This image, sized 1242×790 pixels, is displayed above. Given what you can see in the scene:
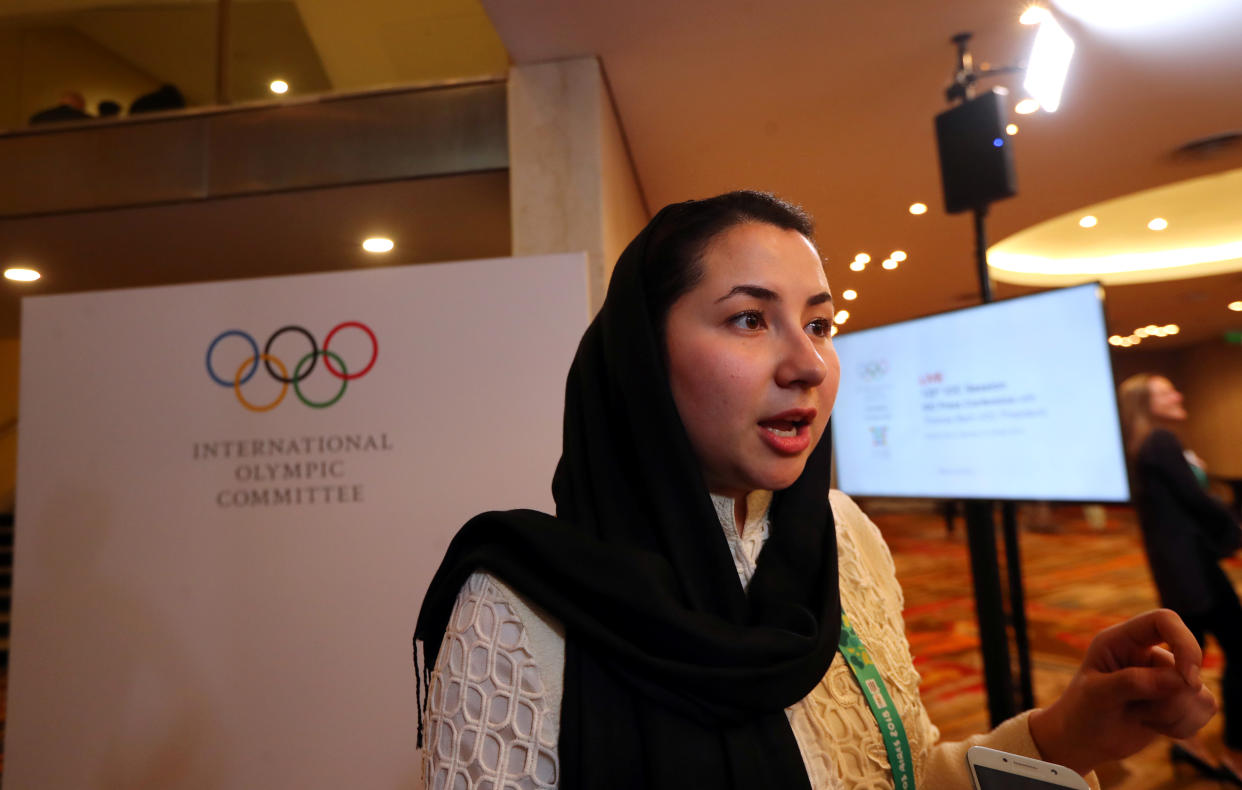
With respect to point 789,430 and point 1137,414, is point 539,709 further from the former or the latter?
point 1137,414

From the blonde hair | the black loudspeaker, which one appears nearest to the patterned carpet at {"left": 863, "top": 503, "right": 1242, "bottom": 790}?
the blonde hair

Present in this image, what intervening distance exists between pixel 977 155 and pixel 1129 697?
6.27ft

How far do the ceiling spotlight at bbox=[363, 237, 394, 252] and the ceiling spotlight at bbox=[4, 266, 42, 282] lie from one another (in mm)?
2230

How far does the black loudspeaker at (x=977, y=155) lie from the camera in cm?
221

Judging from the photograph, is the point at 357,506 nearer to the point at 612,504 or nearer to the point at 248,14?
the point at 612,504

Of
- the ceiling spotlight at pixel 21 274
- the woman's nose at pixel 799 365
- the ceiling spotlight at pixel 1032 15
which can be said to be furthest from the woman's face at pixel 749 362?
the ceiling spotlight at pixel 21 274

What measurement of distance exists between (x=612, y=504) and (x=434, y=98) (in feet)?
9.41

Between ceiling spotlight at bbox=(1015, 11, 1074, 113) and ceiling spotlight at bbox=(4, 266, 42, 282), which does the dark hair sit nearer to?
ceiling spotlight at bbox=(1015, 11, 1074, 113)

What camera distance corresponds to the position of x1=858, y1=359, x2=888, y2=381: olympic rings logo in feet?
7.66

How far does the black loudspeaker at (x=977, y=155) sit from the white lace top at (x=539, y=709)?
5.78ft

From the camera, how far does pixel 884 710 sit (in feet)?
3.05

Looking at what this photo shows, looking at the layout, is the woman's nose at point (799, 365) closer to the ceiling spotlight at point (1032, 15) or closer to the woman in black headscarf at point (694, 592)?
the woman in black headscarf at point (694, 592)

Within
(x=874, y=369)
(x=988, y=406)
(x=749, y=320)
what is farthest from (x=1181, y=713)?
(x=874, y=369)

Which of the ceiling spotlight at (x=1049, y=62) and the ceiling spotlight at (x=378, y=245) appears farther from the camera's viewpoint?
the ceiling spotlight at (x=378, y=245)
